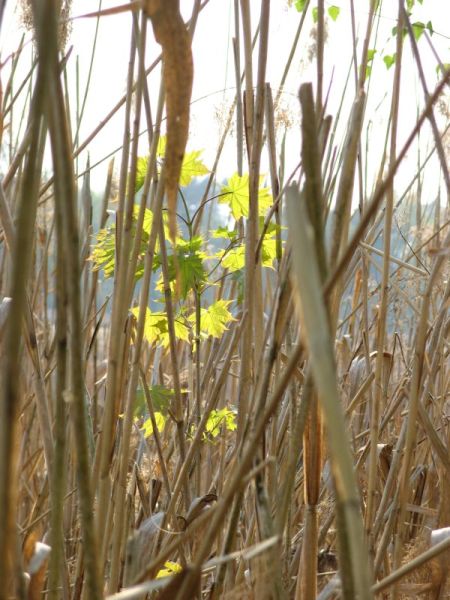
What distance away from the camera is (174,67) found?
1.35ft

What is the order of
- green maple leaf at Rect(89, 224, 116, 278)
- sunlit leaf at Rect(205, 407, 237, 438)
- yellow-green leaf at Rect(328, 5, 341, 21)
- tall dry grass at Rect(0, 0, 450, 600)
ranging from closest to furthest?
tall dry grass at Rect(0, 0, 450, 600), green maple leaf at Rect(89, 224, 116, 278), sunlit leaf at Rect(205, 407, 237, 438), yellow-green leaf at Rect(328, 5, 341, 21)

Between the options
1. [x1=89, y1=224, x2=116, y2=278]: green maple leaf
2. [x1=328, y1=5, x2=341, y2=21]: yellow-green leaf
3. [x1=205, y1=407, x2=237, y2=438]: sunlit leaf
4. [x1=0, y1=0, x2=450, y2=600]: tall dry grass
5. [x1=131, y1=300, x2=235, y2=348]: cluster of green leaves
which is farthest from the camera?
[x1=328, y1=5, x2=341, y2=21]: yellow-green leaf

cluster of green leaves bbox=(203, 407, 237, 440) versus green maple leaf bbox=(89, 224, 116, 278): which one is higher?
green maple leaf bbox=(89, 224, 116, 278)

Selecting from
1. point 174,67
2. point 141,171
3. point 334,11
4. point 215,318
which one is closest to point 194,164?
point 141,171

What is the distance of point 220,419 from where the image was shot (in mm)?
1156

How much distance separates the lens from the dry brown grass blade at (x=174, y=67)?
398mm

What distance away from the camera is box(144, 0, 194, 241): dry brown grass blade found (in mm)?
398

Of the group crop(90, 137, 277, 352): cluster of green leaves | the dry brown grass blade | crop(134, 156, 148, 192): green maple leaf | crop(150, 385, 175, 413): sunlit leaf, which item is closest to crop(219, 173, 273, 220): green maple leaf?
crop(90, 137, 277, 352): cluster of green leaves

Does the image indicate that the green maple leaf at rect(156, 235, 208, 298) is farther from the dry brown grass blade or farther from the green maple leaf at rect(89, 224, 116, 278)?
the dry brown grass blade

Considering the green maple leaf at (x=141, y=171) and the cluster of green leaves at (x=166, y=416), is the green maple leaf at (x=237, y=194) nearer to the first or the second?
the green maple leaf at (x=141, y=171)

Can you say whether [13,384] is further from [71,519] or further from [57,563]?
[71,519]

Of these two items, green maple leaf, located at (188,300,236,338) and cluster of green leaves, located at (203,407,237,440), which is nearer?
green maple leaf, located at (188,300,236,338)

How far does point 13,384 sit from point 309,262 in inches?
5.5

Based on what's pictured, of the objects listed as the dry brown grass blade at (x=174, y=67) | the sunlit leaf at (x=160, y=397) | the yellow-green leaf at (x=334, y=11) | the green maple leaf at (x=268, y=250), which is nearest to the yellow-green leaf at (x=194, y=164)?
the green maple leaf at (x=268, y=250)
